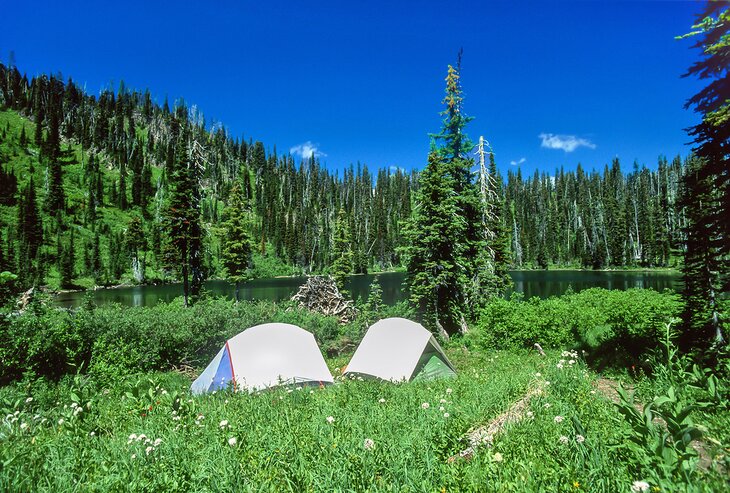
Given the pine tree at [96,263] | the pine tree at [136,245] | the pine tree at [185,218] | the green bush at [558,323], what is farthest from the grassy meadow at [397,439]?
the pine tree at [136,245]

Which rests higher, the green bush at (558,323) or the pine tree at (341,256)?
the pine tree at (341,256)

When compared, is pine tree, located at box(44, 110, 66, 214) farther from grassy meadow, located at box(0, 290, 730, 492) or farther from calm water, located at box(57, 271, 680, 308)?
grassy meadow, located at box(0, 290, 730, 492)

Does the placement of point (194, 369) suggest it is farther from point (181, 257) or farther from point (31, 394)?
point (181, 257)

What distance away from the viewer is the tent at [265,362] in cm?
1052

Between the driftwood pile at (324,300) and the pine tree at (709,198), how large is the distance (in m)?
18.1

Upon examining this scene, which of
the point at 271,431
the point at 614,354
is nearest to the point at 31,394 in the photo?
the point at 271,431

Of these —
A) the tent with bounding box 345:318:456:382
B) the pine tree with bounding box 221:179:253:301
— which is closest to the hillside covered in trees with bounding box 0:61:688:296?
the pine tree with bounding box 221:179:253:301

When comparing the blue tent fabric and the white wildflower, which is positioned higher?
the white wildflower

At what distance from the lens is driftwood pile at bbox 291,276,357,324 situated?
24906mm

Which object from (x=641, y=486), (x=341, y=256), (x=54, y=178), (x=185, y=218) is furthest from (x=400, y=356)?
(x=54, y=178)

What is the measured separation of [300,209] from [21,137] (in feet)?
267

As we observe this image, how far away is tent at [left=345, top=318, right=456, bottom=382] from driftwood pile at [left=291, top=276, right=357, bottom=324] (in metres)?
12.0

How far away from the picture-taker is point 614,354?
1095 cm

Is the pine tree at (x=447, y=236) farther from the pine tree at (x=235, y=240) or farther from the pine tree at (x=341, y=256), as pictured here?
the pine tree at (x=341, y=256)
